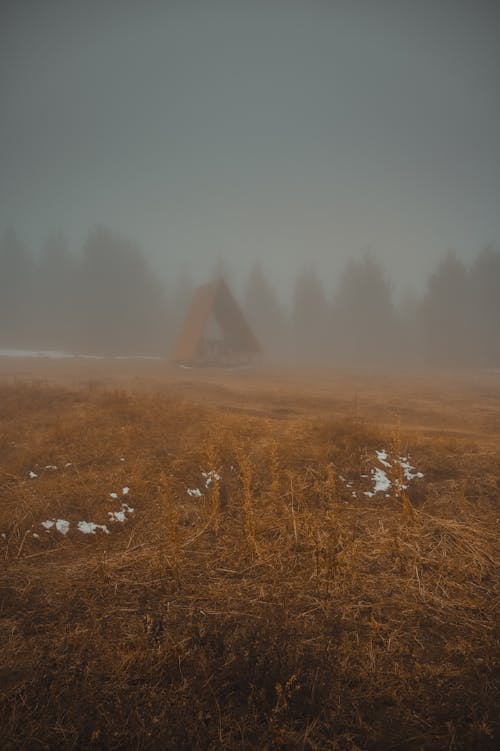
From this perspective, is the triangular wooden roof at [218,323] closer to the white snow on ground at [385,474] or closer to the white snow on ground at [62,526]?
the white snow on ground at [385,474]

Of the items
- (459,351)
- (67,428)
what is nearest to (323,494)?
(67,428)

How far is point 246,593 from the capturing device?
3.44 metres

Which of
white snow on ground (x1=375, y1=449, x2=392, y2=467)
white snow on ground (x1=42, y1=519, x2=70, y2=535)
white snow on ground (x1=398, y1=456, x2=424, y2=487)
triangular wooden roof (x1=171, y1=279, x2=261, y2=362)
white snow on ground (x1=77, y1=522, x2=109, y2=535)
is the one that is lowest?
white snow on ground (x1=77, y1=522, x2=109, y2=535)

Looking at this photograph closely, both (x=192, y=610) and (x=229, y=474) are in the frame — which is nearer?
(x=192, y=610)

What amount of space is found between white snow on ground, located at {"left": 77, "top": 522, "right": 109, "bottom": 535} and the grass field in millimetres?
55

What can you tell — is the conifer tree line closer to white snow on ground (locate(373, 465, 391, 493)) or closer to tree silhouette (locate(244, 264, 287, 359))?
tree silhouette (locate(244, 264, 287, 359))

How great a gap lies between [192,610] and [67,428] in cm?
530

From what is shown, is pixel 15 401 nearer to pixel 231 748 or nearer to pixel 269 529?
pixel 269 529

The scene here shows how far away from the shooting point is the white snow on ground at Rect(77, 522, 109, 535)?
469 cm

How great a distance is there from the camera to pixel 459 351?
1695 inches

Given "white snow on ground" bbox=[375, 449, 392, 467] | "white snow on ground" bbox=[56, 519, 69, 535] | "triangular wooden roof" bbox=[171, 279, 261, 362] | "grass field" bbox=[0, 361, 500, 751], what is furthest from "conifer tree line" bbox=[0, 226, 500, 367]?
"white snow on ground" bbox=[56, 519, 69, 535]

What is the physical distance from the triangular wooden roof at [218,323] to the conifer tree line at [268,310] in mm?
15784

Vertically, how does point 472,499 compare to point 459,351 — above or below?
below

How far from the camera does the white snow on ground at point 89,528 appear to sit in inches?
185
